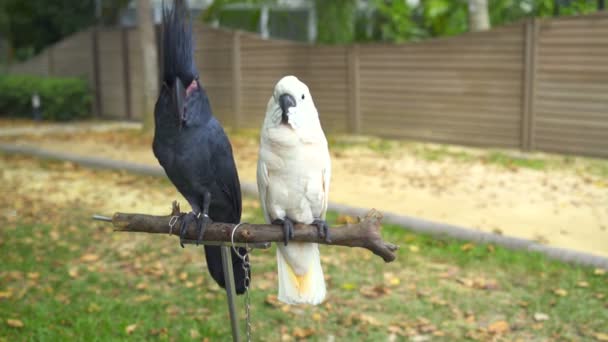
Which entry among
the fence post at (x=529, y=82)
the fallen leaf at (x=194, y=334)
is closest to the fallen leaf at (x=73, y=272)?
the fallen leaf at (x=194, y=334)

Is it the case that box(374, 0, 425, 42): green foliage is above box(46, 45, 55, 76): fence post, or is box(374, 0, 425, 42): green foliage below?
above

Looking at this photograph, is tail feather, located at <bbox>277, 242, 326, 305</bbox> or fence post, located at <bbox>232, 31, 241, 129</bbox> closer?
tail feather, located at <bbox>277, 242, 326, 305</bbox>

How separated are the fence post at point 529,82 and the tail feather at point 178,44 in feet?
26.2

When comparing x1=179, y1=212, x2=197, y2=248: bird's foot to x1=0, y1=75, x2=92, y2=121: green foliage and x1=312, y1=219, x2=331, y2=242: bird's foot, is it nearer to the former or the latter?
x1=312, y1=219, x2=331, y2=242: bird's foot

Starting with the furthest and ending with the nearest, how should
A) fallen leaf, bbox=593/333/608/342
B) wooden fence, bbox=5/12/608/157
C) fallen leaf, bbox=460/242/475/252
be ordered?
wooden fence, bbox=5/12/608/157 < fallen leaf, bbox=460/242/475/252 < fallen leaf, bbox=593/333/608/342

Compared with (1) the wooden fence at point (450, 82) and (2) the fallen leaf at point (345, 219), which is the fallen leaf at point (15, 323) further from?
(1) the wooden fence at point (450, 82)

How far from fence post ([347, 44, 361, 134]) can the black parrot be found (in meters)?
8.77

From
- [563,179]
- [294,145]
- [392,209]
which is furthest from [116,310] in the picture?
[563,179]

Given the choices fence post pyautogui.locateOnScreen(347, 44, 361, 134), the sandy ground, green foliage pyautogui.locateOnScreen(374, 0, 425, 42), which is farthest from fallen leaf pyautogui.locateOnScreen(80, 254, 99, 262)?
green foliage pyautogui.locateOnScreen(374, 0, 425, 42)

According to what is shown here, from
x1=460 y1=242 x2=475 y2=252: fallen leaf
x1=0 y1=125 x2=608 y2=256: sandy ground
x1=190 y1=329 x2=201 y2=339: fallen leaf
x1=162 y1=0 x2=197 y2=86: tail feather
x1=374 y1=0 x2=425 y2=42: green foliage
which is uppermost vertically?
x1=374 y1=0 x2=425 y2=42: green foliage

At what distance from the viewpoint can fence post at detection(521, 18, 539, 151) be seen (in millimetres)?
9453

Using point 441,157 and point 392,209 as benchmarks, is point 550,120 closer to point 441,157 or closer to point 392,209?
point 441,157

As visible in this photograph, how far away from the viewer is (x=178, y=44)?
2432 mm

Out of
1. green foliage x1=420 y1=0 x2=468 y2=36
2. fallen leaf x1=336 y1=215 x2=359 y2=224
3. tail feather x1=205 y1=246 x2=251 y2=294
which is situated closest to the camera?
tail feather x1=205 y1=246 x2=251 y2=294
